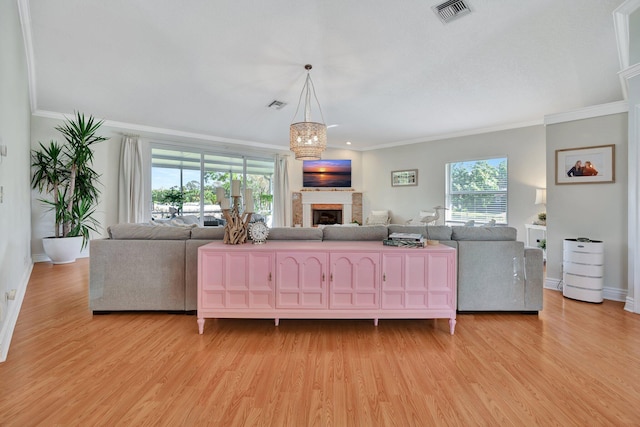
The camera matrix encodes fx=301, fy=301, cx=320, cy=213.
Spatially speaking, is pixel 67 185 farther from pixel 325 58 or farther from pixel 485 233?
pixel 485 233

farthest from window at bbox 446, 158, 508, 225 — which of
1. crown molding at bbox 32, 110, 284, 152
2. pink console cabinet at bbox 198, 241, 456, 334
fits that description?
crown molding at bbox 32, 110, 284, 152

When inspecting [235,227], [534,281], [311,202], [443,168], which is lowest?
[534,281]

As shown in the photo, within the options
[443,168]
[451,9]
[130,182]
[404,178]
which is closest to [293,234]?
[451,9]

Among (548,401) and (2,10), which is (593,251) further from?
(2,10)

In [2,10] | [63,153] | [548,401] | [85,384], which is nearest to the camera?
[548,401]

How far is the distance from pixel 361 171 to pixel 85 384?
7347 millimetres

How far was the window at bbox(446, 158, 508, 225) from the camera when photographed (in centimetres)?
587

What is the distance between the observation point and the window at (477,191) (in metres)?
5.87

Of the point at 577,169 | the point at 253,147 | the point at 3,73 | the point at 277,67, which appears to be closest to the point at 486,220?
the point at 577,169

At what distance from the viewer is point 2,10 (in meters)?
2.07

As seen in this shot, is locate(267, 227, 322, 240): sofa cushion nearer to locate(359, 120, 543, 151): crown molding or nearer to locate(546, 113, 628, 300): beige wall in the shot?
locate(546, 113, 628, 300): beige wall

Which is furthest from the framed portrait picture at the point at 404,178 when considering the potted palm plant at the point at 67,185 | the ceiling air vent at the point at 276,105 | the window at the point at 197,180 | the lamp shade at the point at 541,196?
the potted palm plant at the point at 67,185

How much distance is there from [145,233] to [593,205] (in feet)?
16.4

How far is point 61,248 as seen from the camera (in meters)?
4.80
